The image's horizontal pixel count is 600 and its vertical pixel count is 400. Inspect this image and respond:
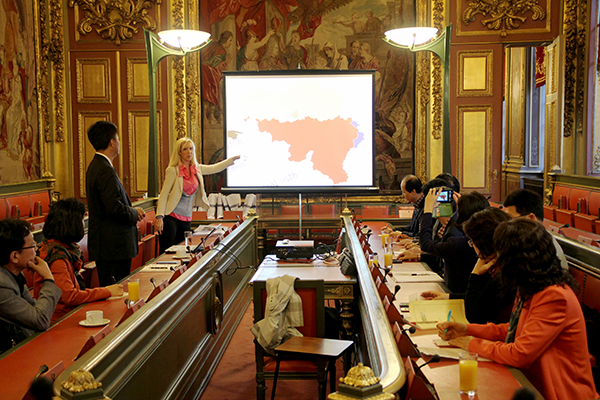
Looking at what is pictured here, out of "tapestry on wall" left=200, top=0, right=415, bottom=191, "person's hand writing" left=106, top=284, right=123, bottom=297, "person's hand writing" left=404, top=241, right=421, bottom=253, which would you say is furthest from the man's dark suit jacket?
"tapestry on wall" left=200, top=0, right=415, bottom=191

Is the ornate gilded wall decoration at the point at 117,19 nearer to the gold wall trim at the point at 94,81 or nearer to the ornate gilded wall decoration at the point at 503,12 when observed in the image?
the gold wall trim at the point at 94,81

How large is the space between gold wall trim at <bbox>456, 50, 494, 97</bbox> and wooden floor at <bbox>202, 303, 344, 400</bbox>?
697cm

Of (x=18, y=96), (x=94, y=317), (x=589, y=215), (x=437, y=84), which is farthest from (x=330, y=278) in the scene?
(x=18, y=96)

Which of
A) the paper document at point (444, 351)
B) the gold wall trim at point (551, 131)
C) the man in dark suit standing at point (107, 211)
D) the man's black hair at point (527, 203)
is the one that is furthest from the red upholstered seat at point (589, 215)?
the man in dark suit standing at point (107, 211)

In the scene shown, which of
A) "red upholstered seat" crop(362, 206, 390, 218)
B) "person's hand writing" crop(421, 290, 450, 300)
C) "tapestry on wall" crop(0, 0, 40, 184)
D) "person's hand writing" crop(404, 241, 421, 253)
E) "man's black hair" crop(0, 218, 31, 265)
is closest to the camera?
"man's black hair" crop(0, 218, 31, 265)

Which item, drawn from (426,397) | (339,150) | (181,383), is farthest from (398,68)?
(426,397)

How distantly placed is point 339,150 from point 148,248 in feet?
9.89

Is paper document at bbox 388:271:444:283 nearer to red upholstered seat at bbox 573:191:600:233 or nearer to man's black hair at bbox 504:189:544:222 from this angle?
man's black hair at bbox 504:189:544:222

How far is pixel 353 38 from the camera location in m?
10.5

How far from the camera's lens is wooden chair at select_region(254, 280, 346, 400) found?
3.53 m

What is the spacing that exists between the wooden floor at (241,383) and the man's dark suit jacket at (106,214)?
113 cm

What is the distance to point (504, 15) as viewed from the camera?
9.88m

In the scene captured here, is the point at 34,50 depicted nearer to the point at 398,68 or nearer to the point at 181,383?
the point at 398,68

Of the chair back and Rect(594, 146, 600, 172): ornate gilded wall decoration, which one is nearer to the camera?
the chair back
